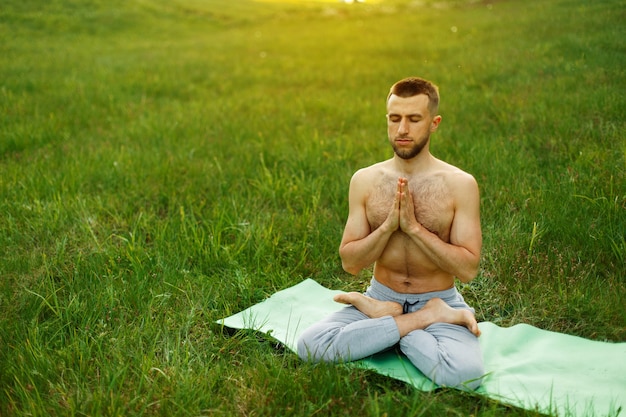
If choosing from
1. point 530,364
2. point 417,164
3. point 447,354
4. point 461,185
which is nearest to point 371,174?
point 417,164

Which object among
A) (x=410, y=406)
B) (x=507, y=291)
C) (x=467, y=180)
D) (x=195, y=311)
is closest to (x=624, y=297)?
(x=507, y=291)

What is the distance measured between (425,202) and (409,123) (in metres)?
0.44

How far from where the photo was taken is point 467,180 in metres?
3.22

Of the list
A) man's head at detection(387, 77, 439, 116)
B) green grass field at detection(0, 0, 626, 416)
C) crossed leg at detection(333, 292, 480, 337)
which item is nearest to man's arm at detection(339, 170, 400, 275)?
crossed leg at detection(333, 292, 480, 337)

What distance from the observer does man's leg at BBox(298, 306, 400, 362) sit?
3230 mm

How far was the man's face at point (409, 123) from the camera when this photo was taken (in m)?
3.13

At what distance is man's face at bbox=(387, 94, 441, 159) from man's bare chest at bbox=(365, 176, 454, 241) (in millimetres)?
185

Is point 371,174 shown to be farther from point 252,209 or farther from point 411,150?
point 252,209

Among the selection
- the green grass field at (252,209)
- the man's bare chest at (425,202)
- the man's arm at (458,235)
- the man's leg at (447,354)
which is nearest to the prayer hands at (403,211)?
the man's arm at (458,235)

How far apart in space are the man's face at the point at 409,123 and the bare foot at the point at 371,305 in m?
0.85

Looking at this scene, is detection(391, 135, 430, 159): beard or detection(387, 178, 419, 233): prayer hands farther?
detection(391, 135, 430, 159): beard

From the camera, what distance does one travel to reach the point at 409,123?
3150 mm

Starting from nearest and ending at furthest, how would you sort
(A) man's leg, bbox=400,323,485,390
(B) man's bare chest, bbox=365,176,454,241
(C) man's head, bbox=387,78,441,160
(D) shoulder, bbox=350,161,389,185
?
(A) man's leg, bbox=400,323,485,390, (C) man's head, bbox=387,78,441,160, (B) man's bare chest, bbox=365,176,454,241, (D) shoulder, bbox=350,161,389,185

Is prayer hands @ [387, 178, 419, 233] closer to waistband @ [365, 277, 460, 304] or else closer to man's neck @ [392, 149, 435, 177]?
man's neck @ [392, 149, 435, 177]
